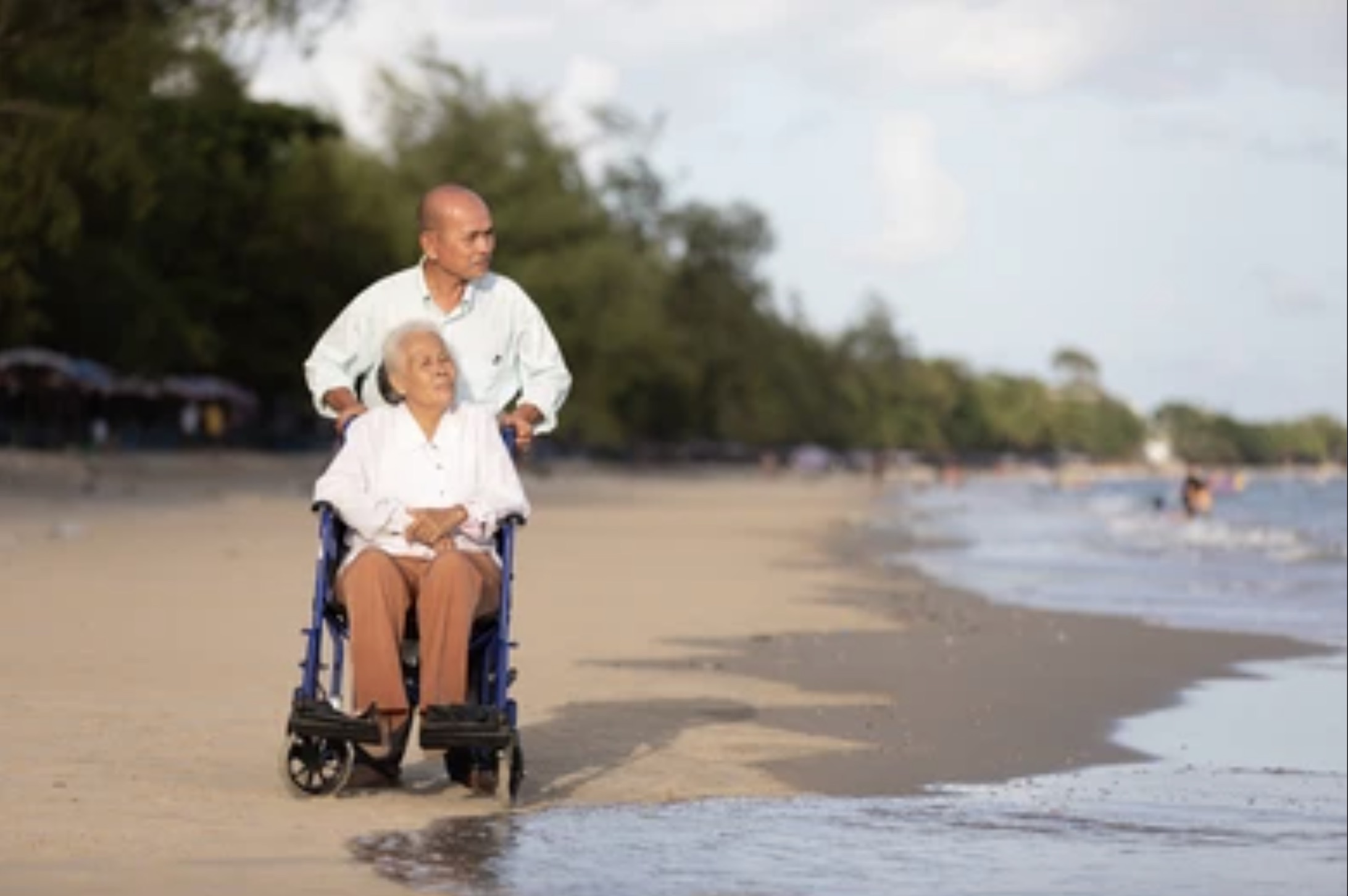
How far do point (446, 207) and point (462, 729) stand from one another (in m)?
1.47

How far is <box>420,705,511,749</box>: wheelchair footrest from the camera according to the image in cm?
724

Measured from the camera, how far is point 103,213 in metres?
53.5

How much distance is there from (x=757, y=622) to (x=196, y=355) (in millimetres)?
44889

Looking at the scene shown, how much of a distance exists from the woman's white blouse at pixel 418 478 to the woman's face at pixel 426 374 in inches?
2.4

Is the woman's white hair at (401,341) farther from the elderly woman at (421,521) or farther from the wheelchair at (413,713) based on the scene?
Answer: the wheelchair at (413,713)

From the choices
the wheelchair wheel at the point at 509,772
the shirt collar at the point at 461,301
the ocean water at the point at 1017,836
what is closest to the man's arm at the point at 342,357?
the shirt collar at the point at 461,301

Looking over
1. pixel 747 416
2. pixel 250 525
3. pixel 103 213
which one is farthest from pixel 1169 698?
pixel 747 416

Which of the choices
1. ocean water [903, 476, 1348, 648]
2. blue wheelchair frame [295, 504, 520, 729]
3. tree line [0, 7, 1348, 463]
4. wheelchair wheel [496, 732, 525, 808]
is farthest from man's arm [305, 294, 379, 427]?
tree line [0, 7, 1348, 463]

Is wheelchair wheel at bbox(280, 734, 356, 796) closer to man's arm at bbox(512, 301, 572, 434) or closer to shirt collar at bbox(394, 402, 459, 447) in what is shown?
shirt collar at bbox(394, 402, 459, 447)

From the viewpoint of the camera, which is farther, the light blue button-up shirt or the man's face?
the light blue button-up shirt

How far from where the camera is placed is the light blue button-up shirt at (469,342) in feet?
25.3

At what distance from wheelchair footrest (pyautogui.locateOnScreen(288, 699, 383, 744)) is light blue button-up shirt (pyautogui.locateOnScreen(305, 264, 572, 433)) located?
906 mm

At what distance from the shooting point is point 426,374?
24.3ft

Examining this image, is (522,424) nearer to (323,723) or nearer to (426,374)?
(426,374)
